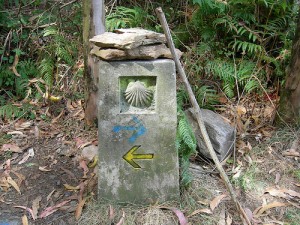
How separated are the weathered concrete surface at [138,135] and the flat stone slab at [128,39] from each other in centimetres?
13

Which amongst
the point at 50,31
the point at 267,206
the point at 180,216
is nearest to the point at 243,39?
the point at 267,206

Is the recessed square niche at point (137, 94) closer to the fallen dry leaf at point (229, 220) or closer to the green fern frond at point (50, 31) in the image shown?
the fallen dry leaf at point (229, 220)

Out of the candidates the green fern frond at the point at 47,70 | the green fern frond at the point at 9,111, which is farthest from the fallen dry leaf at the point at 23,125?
the green fern frond at the point at 47,70

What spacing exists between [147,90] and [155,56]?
241 millimetres

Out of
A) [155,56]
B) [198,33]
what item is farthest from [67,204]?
[198,33]

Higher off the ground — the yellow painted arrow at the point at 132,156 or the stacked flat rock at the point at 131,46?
the stacked flat rock at the point at 131,46

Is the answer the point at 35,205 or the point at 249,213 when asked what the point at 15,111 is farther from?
the point at 249,213

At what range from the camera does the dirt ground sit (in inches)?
102

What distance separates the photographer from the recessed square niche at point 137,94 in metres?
2.37

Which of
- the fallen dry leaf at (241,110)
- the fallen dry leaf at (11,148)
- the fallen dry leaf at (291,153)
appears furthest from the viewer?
the fallen dry leaf at (241,110)

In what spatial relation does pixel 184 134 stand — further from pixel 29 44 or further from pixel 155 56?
pixel 29 44

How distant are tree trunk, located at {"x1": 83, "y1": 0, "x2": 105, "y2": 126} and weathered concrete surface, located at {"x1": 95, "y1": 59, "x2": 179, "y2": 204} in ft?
3.55

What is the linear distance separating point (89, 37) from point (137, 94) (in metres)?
1.29

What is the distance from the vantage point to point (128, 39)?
7.50 ft
